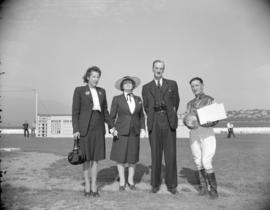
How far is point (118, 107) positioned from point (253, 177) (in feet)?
11.8

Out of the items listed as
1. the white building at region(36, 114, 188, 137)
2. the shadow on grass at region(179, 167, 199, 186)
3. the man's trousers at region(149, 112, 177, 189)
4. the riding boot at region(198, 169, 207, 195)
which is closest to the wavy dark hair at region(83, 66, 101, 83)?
the man's trousers at region(149, 112, 177, 189)

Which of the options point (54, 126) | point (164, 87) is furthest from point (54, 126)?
point (164, 87)

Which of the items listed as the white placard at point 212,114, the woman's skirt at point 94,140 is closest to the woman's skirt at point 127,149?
the woman's skirt at point 94,140

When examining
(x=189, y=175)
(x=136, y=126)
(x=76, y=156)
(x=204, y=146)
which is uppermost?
(x=136, y=126)

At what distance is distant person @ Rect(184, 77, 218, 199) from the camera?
5.16 metres

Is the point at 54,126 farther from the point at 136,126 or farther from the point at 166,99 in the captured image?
the point at 166,99

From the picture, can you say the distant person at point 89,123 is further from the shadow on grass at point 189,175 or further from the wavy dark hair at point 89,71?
the shadow on grass at point 189,175

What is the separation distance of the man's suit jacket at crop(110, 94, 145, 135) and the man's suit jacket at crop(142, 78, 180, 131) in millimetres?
230

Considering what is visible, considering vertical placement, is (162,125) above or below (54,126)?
above

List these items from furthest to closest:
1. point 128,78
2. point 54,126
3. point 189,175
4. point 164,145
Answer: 1. point 54,126
2. point 189,175
3. point 128,78
4. point 164,145

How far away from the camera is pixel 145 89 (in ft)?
18.8

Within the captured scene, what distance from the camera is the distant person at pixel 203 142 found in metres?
5.16

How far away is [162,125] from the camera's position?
5.47 m

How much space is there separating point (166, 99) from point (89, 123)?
143 cm
